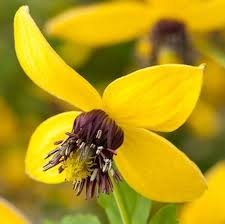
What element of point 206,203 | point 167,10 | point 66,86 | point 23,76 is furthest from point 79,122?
point 23,76

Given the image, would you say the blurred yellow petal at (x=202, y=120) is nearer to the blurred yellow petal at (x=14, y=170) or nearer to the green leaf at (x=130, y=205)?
the blurred yellow petal at (x=14, y=170)

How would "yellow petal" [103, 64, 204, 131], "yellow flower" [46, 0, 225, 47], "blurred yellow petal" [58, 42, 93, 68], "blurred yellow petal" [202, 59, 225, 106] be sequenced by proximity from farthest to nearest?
"blurred yellow petal" [202, 59, 225, 106], "blurred yellow petal" [58, 42, 93, 68], "yellow flower" [46, 0, 225, 47], "yellow petal" [103, 64, 204, 131]

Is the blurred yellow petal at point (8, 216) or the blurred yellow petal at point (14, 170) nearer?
the blurred yellow petal at point (8, 216)

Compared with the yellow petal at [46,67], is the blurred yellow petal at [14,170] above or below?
below

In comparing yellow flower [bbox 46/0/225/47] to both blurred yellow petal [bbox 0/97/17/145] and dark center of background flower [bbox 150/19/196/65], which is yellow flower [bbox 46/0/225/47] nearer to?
dark center of background flower [bbox 150/19/196/65]

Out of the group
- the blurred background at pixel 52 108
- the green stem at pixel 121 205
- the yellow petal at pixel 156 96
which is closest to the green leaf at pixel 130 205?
the green stem at pixel 121 205

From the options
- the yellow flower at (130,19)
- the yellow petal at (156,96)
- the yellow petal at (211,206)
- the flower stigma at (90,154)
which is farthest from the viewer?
the yellow flower at (130,19)

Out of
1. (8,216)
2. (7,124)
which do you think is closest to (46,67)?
(8,216)

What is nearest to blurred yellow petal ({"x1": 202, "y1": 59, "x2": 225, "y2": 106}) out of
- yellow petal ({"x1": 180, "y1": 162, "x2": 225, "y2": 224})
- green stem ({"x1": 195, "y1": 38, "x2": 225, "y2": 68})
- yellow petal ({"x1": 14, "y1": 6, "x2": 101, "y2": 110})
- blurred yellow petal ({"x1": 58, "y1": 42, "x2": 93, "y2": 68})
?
blurred yellow petal ({"x1": 58, "y1": 42, "x2": 93, "y2": 68})
